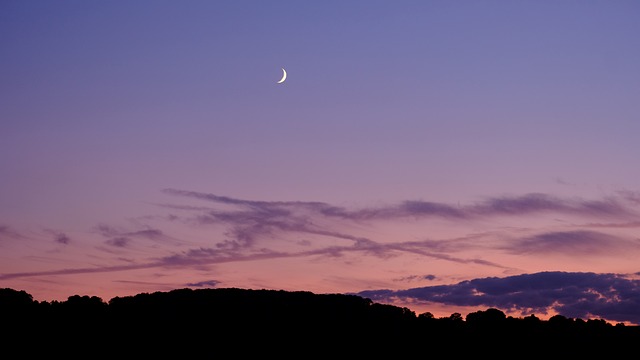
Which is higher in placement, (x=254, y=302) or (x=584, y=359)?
(x=254, y=302)

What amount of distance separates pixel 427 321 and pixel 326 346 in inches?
1172

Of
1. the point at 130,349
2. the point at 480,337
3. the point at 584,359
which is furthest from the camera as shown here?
the point at 480,337

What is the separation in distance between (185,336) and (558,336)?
73995 mm

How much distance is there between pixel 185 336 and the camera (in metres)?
158

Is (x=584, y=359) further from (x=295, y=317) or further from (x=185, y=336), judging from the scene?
(x=185, y=336)

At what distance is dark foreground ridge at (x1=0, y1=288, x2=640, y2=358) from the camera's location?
511ft

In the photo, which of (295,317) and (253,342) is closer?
(253,342)

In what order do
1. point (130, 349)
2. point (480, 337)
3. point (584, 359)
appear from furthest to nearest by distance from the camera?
point (480, 337), point (584, 359), point (130, 349)

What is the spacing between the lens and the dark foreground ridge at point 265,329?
156 m

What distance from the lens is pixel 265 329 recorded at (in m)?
164

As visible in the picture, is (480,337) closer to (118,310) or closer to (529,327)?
(529,327)

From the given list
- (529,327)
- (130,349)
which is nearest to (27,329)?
(130,349)

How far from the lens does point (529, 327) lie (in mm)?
180750

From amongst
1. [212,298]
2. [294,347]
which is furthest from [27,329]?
[294,347]
